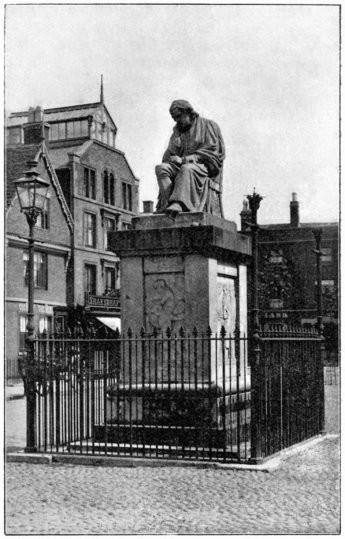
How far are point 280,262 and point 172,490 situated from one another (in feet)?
148

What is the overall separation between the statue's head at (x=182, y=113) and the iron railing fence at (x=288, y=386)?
140 inches

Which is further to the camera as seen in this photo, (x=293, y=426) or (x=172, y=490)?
(x=293, y=426)

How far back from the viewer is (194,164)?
41.5 feet

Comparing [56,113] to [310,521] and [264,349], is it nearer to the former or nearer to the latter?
[264,349]

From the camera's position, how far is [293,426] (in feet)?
41.7

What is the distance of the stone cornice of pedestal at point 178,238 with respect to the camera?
11766mm

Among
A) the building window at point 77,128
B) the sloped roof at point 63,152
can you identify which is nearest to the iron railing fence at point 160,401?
the sloped roof at point 63,152

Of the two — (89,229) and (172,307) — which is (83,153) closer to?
(89,229)

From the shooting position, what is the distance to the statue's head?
1305cm

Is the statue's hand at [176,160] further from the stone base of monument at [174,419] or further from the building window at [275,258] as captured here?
the building window at [275,258]

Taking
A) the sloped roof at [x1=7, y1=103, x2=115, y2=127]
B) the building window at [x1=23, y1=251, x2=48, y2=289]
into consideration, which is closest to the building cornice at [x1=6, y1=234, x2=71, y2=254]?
the building window at [x1=23, y1=251, x2=48, y2=289]

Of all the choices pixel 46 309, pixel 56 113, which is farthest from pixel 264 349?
pixel 56 113

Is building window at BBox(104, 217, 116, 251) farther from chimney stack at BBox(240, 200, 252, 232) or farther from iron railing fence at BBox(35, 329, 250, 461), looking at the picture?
iron railing fence at BBox(35, 329, 250, 461)

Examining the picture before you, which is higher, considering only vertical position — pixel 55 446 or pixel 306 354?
pixel 306 354
